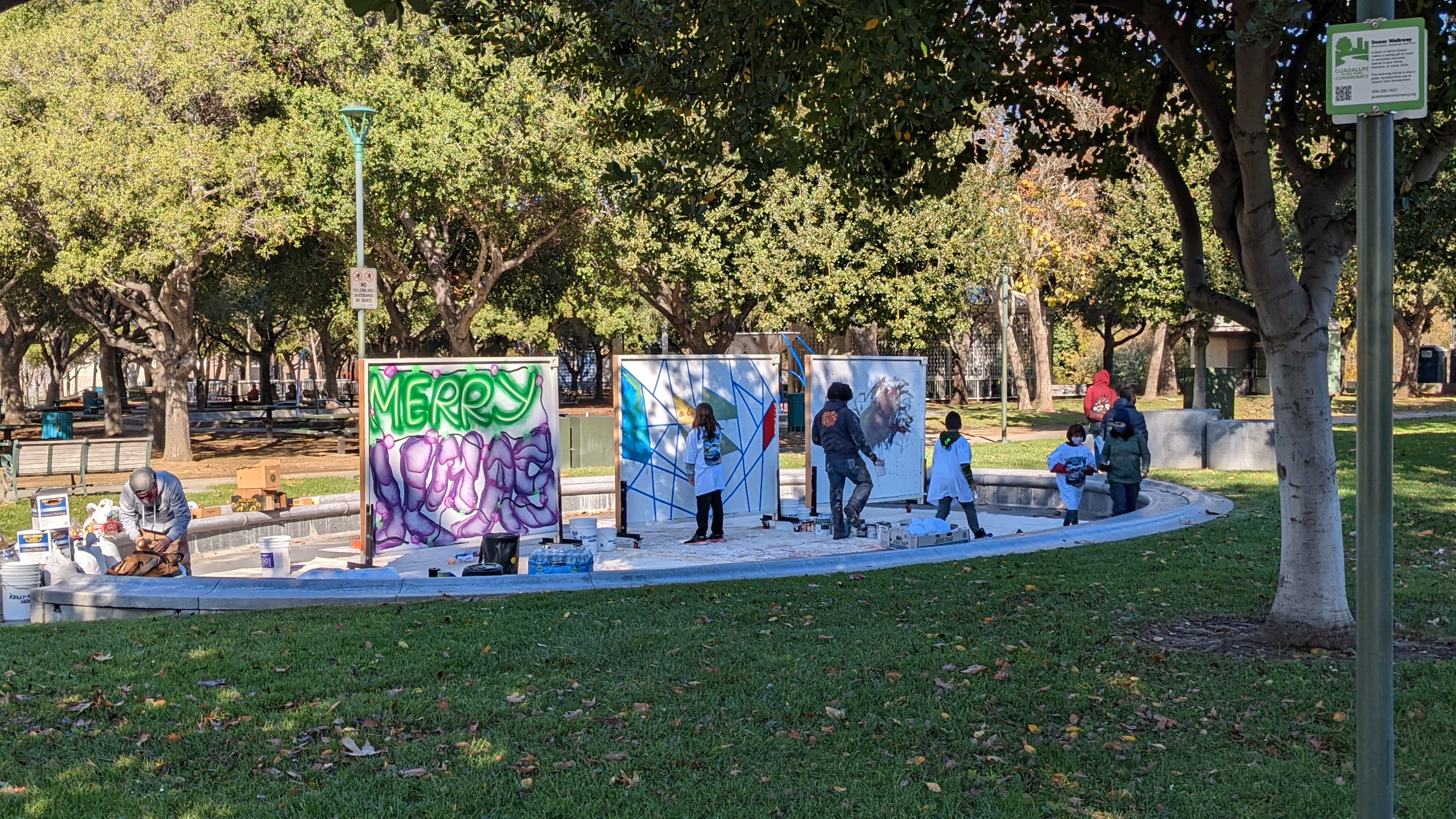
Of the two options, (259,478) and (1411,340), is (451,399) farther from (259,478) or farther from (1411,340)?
(1411,340)

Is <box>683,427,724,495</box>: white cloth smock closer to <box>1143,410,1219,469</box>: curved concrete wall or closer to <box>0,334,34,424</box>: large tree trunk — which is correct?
<box>1143,410,1219,469</box>: curved concrete wall

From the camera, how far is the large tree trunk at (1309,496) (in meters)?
6.46

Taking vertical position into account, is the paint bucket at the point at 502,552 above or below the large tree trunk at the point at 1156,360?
below

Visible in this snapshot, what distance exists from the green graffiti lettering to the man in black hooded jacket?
9.76 feet

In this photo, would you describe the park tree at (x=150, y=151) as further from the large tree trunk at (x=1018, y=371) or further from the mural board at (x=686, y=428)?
the large tree trunk at (x=1018, y=371)

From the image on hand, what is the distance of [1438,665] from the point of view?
592 centimetres

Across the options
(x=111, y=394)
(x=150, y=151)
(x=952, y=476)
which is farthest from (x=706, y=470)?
(x=111, y=394)

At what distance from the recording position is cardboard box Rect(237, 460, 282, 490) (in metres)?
13.3

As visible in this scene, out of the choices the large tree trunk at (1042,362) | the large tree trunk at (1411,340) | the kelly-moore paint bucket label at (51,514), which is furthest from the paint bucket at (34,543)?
the large tree trunk at (1411,340)

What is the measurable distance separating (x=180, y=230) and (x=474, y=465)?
1111 cm

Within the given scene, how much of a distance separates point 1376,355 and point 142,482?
29.8 ft

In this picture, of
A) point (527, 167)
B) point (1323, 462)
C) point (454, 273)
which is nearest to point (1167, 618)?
point (1323, 462)

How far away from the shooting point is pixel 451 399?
11.6 m

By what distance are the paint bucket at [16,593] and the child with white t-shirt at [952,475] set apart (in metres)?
8.02
